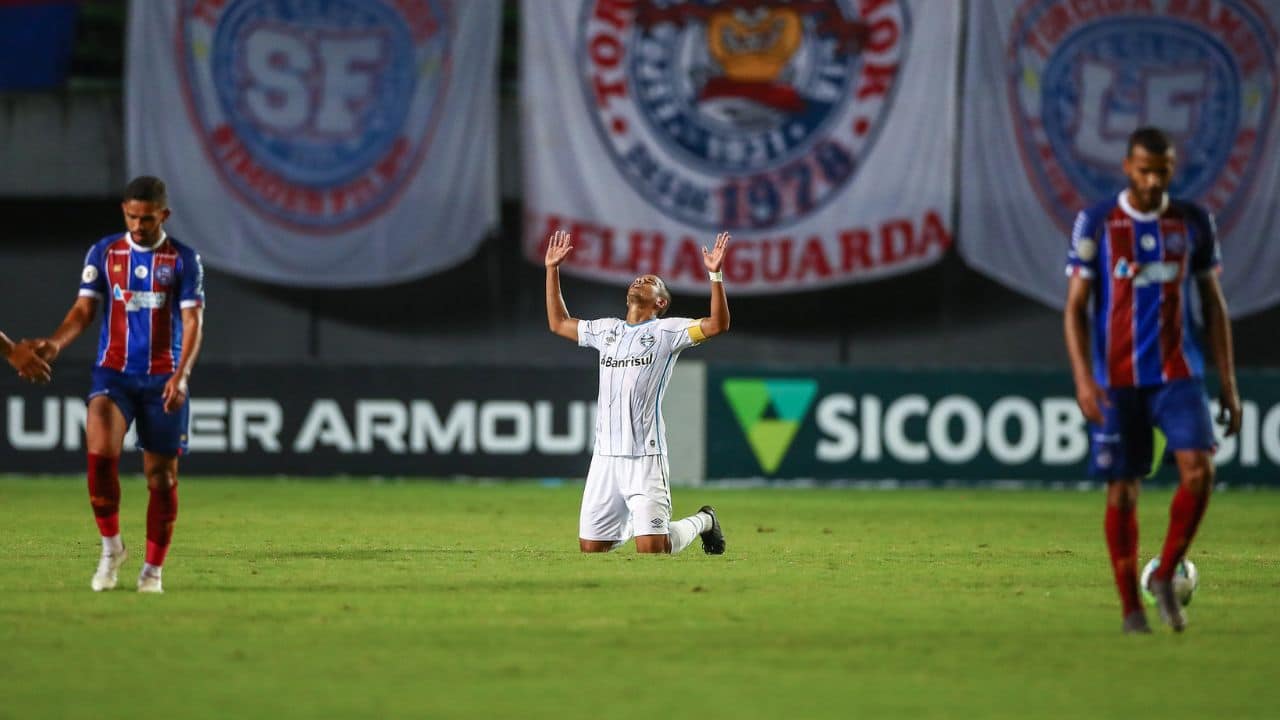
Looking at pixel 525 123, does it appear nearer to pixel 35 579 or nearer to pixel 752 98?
pixel 752 98

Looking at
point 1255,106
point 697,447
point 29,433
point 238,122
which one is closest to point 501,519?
point 697,447

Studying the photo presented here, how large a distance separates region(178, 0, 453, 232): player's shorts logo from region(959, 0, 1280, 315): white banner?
21.4ft

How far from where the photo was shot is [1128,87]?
73.2 feet

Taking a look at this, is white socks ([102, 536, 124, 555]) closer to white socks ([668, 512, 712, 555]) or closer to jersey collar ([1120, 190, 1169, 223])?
white socks ([668, 512, 712, 555])

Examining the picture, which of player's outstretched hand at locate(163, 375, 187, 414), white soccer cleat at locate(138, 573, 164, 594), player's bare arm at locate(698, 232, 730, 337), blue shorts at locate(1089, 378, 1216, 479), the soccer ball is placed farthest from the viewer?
player's bare arm at locate(698, 232, 730, 337)

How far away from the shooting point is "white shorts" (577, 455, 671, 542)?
1173 cm

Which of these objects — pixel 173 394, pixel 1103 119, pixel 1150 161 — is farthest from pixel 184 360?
pixel 1103 119

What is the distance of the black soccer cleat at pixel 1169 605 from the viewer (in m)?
8.09

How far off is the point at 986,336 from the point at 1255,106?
5864mm

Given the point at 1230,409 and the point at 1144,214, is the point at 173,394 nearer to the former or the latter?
the point at 1144,214

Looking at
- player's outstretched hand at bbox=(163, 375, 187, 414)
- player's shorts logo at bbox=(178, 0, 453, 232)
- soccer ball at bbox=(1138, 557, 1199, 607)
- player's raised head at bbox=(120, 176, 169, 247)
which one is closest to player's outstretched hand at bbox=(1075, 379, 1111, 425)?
soccer ball at bbox=(1138, 557, 1199, 607)

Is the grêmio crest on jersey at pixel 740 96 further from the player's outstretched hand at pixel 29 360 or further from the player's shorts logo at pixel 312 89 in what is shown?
the player's outstretched hand at pixel 29 360

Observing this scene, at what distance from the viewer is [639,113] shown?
22.5 m

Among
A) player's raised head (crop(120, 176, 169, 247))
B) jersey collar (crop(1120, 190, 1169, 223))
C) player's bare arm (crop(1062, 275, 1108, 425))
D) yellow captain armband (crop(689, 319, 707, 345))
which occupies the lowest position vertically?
yellow captain armband (crop(689, 319, 707, 345))
